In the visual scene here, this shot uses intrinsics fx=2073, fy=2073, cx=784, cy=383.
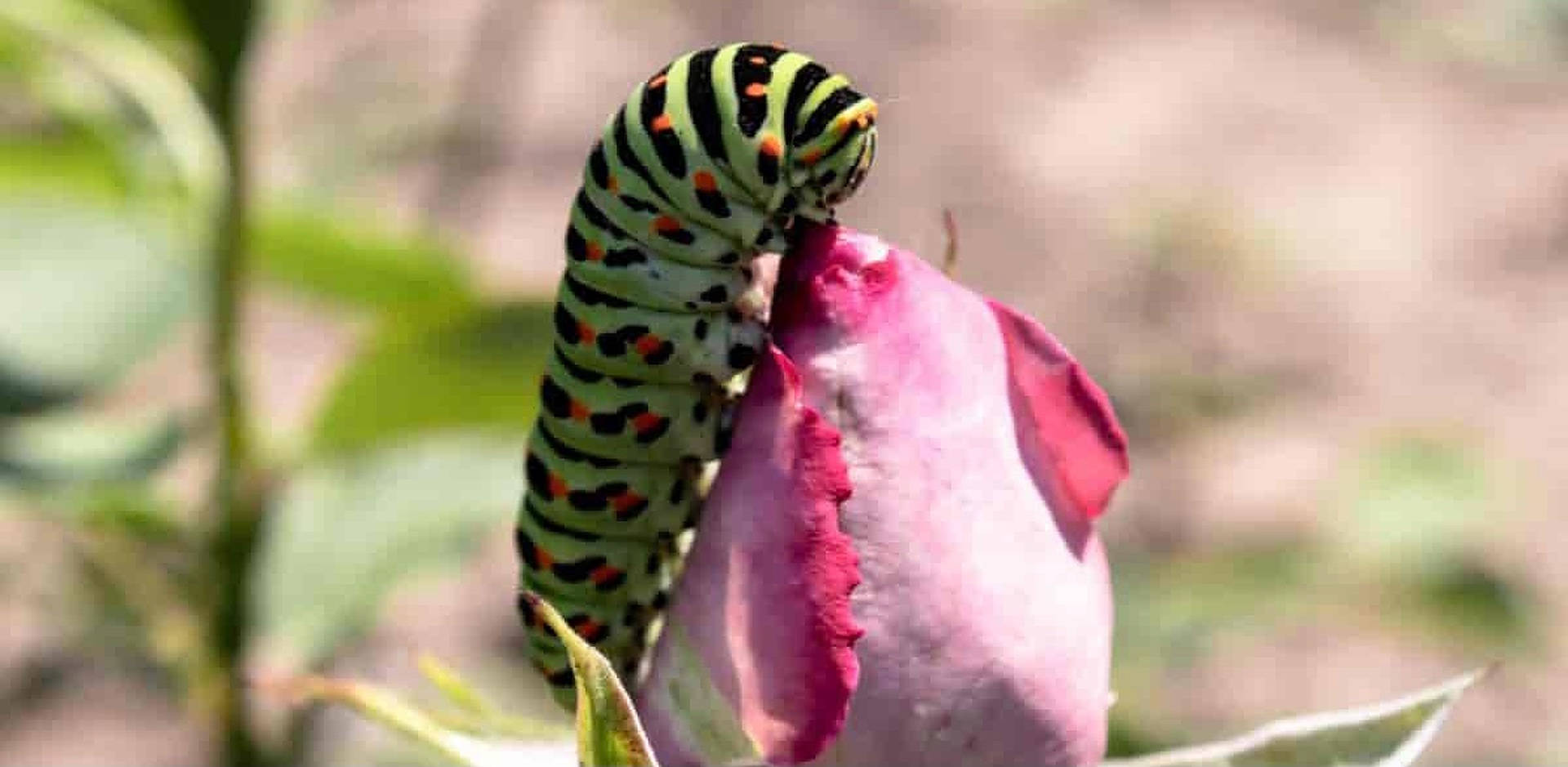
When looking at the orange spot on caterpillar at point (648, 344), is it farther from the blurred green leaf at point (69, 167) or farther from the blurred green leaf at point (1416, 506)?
the blurred green leaf at point (1416, 506)

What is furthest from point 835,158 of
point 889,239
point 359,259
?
point 889,239

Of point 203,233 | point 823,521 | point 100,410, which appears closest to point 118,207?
point 203,233

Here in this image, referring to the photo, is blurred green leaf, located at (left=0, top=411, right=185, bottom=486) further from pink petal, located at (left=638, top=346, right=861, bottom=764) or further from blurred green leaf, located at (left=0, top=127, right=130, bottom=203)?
pink petal, located at (left=638, top=346, right=861, bottom=764)

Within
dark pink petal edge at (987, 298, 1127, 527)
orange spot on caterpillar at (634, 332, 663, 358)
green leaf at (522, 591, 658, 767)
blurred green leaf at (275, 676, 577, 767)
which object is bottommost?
blurred green leaf at (275, 676, 577, 767)

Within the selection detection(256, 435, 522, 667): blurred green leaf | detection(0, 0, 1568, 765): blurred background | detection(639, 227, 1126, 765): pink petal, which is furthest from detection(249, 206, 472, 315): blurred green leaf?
detection(639, 227, 1126, 765): pink petal

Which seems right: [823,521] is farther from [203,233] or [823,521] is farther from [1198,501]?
[1198,501]

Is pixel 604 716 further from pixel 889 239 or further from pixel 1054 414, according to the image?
pixel 889 239

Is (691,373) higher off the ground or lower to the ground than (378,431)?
higher

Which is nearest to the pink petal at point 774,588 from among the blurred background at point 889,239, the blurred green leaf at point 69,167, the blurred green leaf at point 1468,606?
the blurred background at point 889,239
